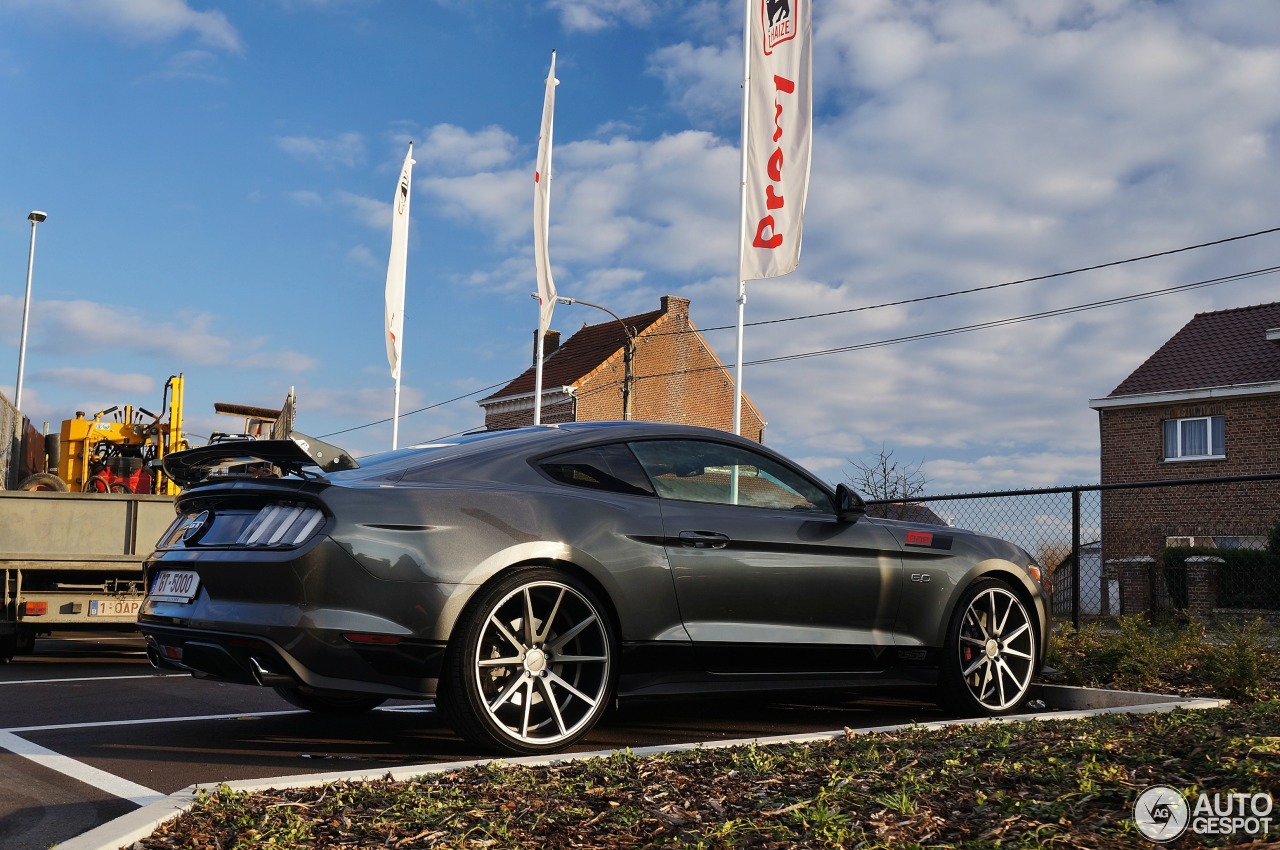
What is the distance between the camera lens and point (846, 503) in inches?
242

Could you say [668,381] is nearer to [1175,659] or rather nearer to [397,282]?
[397,282]

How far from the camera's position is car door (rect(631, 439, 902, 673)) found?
5.55 meters

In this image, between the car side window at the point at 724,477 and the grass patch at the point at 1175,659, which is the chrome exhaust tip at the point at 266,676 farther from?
the grass patch at the point at 1175,659

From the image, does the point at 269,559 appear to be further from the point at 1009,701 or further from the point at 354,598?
the point at 1009,701

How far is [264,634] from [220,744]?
101cm

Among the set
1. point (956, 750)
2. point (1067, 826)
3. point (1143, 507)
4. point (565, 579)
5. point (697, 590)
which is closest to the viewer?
point (1067, 826)

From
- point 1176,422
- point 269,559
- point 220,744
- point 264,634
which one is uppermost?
point 1176,422

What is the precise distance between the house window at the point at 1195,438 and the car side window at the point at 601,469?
26715 mm

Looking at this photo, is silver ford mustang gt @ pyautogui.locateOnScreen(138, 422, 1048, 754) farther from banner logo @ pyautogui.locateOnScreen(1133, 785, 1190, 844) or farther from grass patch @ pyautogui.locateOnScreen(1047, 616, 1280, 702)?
banner logo @ pyautogui.locateOnScreen(1133, 785, 1190, 844)

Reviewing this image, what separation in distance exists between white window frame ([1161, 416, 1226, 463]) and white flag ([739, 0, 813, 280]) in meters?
18.8

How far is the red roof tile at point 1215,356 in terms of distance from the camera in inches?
1133

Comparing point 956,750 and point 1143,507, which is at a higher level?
point 1143,507

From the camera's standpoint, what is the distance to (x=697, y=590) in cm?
549

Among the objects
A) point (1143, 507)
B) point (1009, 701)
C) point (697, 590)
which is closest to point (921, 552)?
point (1009, 701)
